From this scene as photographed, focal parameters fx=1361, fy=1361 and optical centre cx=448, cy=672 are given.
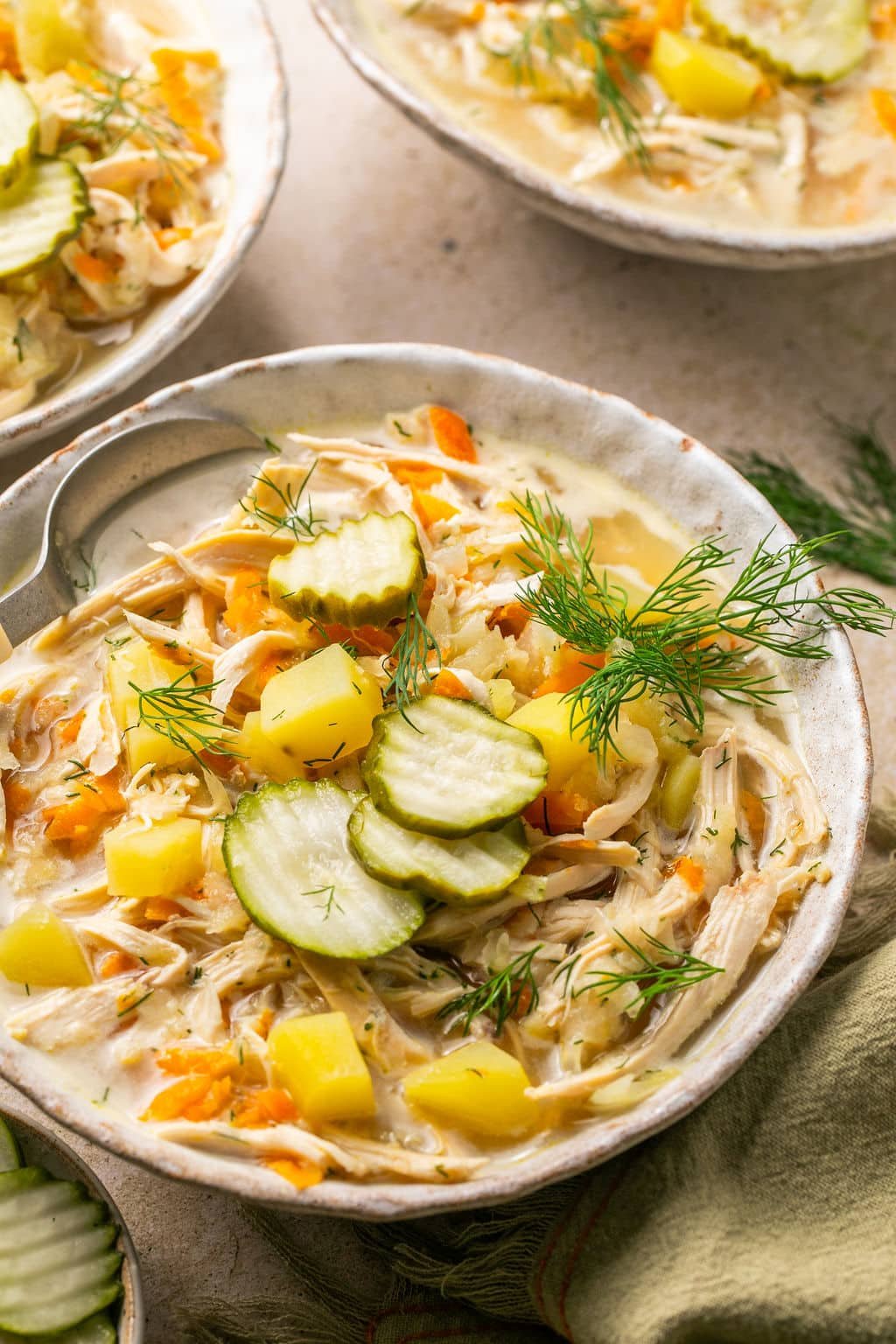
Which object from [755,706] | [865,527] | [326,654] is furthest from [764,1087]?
[865,527]

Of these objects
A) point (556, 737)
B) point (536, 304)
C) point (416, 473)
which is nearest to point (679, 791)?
point (556, 737)

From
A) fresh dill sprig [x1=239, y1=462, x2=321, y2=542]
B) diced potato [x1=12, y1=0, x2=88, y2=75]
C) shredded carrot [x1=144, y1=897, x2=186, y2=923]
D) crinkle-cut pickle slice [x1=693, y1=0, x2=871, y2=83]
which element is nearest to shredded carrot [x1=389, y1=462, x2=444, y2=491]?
fresh dill sprig [x1=239, y1=462, x2=321, y2=542]

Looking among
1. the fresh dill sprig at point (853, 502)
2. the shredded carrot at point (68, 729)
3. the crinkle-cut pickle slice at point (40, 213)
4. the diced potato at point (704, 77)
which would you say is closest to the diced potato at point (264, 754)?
the shredded carrot at point (68, 729)

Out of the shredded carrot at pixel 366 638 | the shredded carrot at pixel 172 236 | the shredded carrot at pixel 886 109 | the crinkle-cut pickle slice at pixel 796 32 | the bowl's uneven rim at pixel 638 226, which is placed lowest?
the shredded carrot at pixel 366 638

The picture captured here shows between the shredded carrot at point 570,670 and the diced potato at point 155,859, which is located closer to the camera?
the diced potato at point 155,859

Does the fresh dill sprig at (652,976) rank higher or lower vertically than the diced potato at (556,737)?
lower

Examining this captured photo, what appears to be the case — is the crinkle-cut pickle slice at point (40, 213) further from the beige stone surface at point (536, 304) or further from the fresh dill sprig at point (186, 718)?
the fresh dill sprig at point (186, 718)
